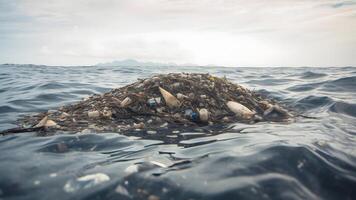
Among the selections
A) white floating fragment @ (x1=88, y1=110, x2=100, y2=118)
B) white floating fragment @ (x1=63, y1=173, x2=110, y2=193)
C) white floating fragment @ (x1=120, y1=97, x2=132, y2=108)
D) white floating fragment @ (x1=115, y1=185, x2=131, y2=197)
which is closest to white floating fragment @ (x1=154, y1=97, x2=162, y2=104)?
white floating fragment @ (x1=120, y1=97, x2=132, y2=108)

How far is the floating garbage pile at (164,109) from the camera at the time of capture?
4887 mm

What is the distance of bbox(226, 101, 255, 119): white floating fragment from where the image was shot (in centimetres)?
555

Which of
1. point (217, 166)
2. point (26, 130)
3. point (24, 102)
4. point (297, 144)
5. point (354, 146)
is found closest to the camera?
point (217, 166)

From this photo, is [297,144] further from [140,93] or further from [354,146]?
[140,93]

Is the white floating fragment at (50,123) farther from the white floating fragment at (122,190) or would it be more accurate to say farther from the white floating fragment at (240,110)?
the white floating fragment at (240,110)

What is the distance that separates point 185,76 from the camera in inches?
262

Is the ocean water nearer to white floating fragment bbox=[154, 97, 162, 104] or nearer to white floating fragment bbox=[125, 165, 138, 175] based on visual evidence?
white floating fragment bbox=[125, 165, 138, 175]

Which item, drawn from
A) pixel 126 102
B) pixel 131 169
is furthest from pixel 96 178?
pixel 126 102

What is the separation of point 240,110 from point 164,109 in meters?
1.35

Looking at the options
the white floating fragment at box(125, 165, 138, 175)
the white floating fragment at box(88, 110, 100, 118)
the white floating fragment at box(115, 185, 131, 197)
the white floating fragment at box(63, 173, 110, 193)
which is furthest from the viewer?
the white floating fragment at box(88, 110, 100, 118)

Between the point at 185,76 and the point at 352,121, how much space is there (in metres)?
3.19

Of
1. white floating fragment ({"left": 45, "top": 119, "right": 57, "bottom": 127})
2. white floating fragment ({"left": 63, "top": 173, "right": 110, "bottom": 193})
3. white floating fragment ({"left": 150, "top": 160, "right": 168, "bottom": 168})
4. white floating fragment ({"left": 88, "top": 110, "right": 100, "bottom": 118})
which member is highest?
white floating fragment ({"left": 88, "top": 110, "right": 100, "bottom": 118})

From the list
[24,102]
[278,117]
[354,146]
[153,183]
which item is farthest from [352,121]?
[24,102]

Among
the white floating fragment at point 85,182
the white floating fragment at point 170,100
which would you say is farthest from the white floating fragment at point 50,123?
the white floating fragment at point 85,182
